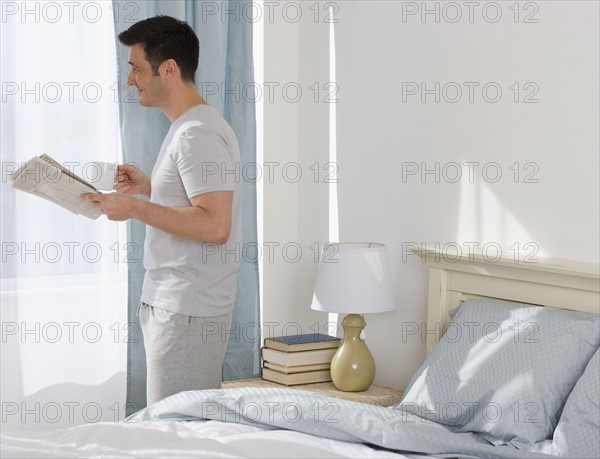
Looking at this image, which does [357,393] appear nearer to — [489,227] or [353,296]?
[353,296]

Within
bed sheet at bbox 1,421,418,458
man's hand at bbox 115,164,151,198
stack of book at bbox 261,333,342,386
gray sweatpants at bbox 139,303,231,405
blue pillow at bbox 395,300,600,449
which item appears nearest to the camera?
bed sheet at bbox 1,421,418,458

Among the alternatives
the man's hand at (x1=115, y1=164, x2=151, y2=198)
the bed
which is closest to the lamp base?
the bed

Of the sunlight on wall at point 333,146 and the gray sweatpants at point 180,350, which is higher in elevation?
the sunlight on wall at point 333,146

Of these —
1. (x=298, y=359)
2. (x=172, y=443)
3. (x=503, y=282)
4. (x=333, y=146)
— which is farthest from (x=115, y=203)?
(x=333, y=146)

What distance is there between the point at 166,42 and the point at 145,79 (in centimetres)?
12

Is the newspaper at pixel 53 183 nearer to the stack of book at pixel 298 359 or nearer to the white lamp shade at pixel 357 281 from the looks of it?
the white lamp shade at pixel 357 281

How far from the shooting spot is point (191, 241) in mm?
2482

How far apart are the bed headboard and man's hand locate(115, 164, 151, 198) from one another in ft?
2.98

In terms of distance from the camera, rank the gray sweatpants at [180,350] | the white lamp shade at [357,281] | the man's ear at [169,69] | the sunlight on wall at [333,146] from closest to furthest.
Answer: the gray sweatpants at [180,350] < the man's ear at [169,69] < the white lamp shade at [357,281] < the sunlight on wall at [333,146]

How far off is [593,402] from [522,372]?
24cm

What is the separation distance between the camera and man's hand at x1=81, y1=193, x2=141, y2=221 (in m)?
2.43

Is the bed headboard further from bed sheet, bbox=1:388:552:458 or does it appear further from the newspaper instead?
the newspaper

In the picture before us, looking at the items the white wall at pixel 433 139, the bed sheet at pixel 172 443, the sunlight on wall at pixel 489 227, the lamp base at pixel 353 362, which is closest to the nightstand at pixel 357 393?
the lamp base at pixel 353 362

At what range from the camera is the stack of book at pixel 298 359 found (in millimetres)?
3236
